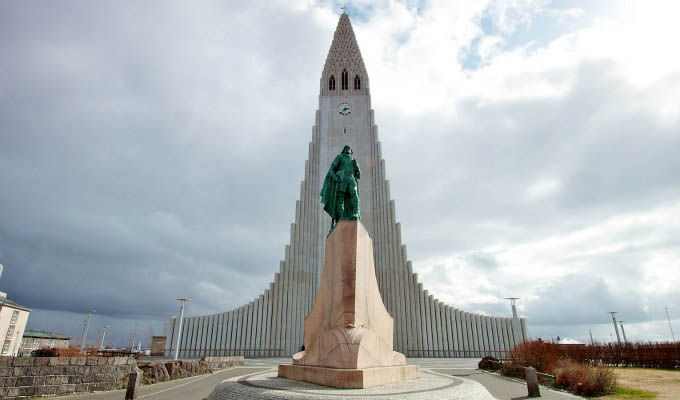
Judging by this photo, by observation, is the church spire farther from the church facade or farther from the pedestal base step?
the pedestal base step

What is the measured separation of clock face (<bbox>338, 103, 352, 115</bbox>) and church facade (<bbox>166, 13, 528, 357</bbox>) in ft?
17.6

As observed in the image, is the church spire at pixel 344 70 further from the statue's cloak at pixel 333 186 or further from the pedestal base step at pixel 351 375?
the pedestal base step at pixel 351 375

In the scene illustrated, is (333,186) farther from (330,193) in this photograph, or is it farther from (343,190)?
(343,190)

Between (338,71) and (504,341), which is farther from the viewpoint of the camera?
Answer: (338,71)

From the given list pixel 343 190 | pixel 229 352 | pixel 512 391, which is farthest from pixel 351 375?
pixel 229 352

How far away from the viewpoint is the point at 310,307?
27406mm

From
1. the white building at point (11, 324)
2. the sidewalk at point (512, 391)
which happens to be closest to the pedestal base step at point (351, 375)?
the sidewalk at point (512, 391)

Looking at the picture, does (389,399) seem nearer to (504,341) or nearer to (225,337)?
(225,337)

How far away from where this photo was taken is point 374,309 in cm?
754

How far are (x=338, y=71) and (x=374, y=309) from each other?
3332 centimetres

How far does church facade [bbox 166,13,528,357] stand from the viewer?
85.7 ft

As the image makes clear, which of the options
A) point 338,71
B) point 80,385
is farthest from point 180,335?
point 338,71

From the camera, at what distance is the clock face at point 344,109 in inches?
1364

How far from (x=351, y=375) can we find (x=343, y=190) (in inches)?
166
